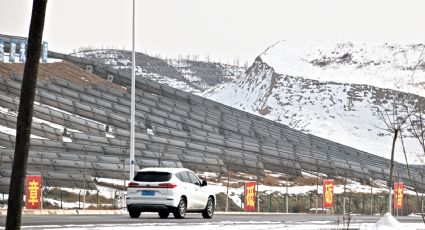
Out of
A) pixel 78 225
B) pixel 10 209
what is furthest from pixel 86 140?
pixel 10 209

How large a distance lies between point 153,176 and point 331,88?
127626 mm

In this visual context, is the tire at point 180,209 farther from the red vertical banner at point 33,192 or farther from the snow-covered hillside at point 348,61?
the snow-covered hillside at point 348,61

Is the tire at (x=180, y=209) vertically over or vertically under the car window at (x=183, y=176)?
under

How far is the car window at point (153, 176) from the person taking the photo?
2569 cm

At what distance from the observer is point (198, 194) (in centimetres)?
2681

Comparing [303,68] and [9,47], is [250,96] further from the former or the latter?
[9,47]

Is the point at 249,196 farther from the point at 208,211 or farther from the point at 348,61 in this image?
the point at 348,61

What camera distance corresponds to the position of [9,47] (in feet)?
332

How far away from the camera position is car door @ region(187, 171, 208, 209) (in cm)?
2672

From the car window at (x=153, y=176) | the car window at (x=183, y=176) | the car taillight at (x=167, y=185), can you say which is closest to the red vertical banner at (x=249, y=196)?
the car window at (x=183, y=176)

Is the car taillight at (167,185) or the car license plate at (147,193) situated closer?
the car taillight at (167,185)

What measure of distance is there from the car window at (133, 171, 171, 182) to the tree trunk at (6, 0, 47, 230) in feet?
52.0

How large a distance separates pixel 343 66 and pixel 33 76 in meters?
162

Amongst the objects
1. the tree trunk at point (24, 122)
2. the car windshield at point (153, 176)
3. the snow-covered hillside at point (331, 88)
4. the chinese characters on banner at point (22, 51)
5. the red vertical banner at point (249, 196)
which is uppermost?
the snow-covered hillside at point (331, 88)
